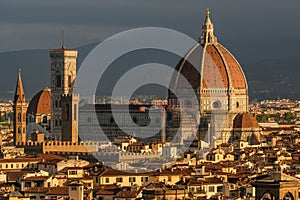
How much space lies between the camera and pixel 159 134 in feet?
366

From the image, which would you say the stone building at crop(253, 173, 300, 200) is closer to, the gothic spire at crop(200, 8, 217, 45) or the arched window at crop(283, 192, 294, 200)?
the arched window at crop(283, 192, 294, 200)

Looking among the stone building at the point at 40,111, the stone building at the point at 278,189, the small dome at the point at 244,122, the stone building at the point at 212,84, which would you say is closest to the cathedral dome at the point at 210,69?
the stone building at the point at 212,84

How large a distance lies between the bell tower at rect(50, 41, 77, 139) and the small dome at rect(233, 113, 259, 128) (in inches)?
531

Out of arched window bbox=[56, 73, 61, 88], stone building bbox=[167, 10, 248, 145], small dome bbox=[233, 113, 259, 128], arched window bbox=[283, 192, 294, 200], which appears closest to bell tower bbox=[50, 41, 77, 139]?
arched window bbox=[56, 73, 61, 88]

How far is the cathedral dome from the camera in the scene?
12369 centimetres

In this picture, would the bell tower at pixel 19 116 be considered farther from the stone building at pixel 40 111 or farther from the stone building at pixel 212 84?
the stone building at pixel 212 84

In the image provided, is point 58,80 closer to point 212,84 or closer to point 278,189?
point 212,84

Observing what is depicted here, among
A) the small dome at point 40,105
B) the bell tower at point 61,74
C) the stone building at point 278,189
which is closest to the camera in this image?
the stone building at point 278,189

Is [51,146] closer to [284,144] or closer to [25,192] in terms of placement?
[284,144]

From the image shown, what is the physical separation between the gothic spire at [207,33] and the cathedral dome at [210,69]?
1.21m

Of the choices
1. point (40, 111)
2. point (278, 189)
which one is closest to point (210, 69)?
point (40, 111)

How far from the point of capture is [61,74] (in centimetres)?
11338

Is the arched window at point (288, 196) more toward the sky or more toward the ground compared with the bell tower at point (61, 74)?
more toward the ground

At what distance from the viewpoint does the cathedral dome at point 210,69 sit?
124 metres
